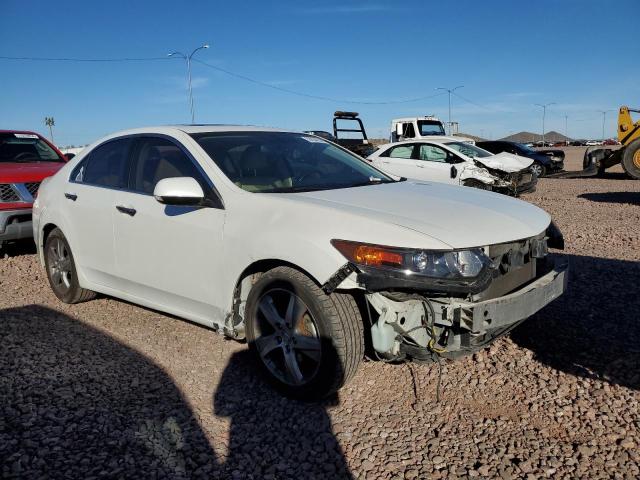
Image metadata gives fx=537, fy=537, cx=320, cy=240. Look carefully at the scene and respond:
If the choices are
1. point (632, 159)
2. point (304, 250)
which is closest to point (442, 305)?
point (304, 250)

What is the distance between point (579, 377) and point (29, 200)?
6.75 meters

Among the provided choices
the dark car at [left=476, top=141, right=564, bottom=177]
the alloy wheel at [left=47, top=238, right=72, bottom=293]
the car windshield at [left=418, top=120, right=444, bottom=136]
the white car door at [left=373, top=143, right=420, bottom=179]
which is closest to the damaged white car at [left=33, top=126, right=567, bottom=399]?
the alloy wheel at [left=47, top=238, right=72, bottom=293]

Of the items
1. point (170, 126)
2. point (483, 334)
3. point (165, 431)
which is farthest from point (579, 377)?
point (170, 126)

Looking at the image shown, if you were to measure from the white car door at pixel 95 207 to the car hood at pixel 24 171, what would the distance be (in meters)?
2.94

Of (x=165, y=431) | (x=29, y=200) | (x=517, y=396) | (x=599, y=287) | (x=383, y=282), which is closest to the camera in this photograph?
(x=383, y=282)

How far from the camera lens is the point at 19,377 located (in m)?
3.50

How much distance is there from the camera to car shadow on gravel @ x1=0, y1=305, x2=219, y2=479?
2.56m

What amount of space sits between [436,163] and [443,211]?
33.0ft

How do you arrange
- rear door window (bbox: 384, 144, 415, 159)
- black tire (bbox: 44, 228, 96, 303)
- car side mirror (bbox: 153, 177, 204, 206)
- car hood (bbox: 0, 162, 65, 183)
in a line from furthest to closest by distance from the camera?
rear door window (bbox: 384, 144, 415, 159) < car hood (bbox: 0, 162, 65, 183) < black tire (bbox: 44, 228, 96, 303) < car side mirror (bbox: 153, 177, 204, 206)

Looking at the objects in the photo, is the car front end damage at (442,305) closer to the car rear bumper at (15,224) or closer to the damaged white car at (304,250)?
the damaged white car at (304,250)

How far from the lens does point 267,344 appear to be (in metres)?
3.22

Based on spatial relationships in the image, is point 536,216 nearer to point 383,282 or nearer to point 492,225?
point 492,225

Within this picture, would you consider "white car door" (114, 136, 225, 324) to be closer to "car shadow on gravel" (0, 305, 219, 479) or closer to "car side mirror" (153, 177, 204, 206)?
"car side mirror" (153, 177, 204, 206)

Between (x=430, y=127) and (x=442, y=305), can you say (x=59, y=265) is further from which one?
(x=430, y=127)
